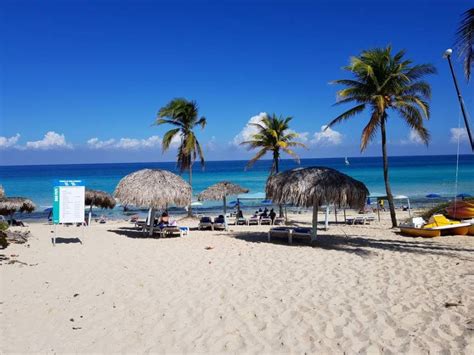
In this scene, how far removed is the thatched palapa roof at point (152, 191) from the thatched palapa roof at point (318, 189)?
13.1 ft

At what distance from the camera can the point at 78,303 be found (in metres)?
5.92

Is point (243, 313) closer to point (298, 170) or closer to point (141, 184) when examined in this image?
point (298, 170)

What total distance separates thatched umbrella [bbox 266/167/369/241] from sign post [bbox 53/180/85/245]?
249 inches

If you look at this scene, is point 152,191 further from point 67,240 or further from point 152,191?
point 67,240

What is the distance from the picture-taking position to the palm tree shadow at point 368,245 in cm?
939

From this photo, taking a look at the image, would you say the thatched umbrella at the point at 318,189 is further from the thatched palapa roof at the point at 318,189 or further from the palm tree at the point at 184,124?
the palm tree at the point at 184,124

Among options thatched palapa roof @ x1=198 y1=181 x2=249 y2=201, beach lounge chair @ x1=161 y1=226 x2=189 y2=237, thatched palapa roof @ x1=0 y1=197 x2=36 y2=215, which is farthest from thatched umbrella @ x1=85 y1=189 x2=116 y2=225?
beach lounge chair @ x1=161 y1=226 x2=189 y2=237

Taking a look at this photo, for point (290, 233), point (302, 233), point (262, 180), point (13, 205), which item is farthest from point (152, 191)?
point (262, 180)

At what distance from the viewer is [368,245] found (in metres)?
10.5

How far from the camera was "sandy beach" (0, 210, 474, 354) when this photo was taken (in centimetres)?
445

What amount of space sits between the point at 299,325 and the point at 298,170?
6732mm

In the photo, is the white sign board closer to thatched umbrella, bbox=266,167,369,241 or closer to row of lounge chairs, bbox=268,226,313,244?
row of lounge chairs, bbox=268,226,313,244

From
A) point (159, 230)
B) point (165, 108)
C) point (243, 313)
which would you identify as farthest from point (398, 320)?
point (165, 108)

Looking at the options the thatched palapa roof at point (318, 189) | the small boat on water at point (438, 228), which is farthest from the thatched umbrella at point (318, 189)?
the small boat on water at point (438, 228)
